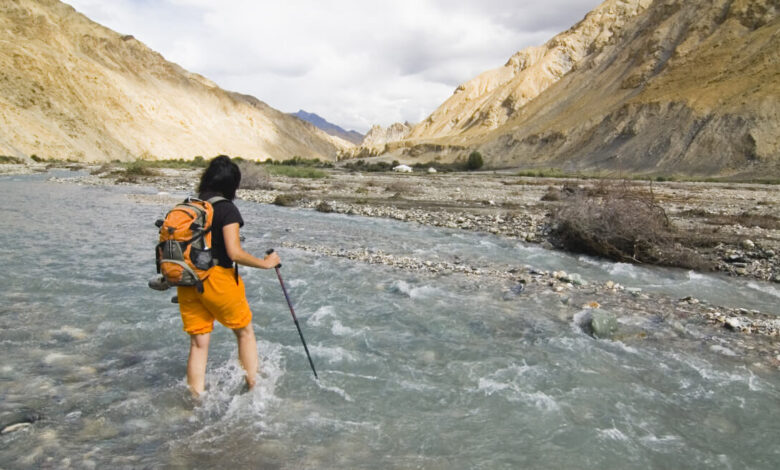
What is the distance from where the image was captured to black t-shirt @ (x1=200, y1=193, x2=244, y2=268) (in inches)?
177

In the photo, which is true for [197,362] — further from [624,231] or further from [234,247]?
[624,231]

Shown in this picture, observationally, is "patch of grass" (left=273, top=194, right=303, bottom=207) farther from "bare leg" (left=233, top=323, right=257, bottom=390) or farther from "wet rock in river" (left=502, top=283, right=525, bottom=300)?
"bare leg" (left=233, top=323, right=257, bottom=390)

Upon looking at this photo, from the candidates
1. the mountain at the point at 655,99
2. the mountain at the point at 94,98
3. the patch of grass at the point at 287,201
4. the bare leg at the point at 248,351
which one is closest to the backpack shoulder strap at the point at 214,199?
the bare leg at the point at 248,351

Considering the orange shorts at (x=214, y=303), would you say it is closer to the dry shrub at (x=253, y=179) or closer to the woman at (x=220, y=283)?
the woman at (x=220, y=283)

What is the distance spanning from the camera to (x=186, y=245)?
4.33 m

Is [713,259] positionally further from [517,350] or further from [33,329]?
[33,329]

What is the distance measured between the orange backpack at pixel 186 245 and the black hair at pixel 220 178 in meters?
0.27

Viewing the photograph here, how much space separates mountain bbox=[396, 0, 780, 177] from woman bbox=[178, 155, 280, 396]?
57.2m

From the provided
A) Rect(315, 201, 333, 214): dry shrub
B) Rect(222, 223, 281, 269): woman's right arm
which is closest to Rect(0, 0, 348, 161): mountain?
Rect(315, 201, 333, 214): dry shrub

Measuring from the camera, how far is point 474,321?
7.75 m

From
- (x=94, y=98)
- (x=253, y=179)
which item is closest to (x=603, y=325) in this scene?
(x=253, y=179)

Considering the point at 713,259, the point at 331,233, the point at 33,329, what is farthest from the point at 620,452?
the point at 331,233

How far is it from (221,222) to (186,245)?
0.37m

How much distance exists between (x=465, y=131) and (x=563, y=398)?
12293cm
